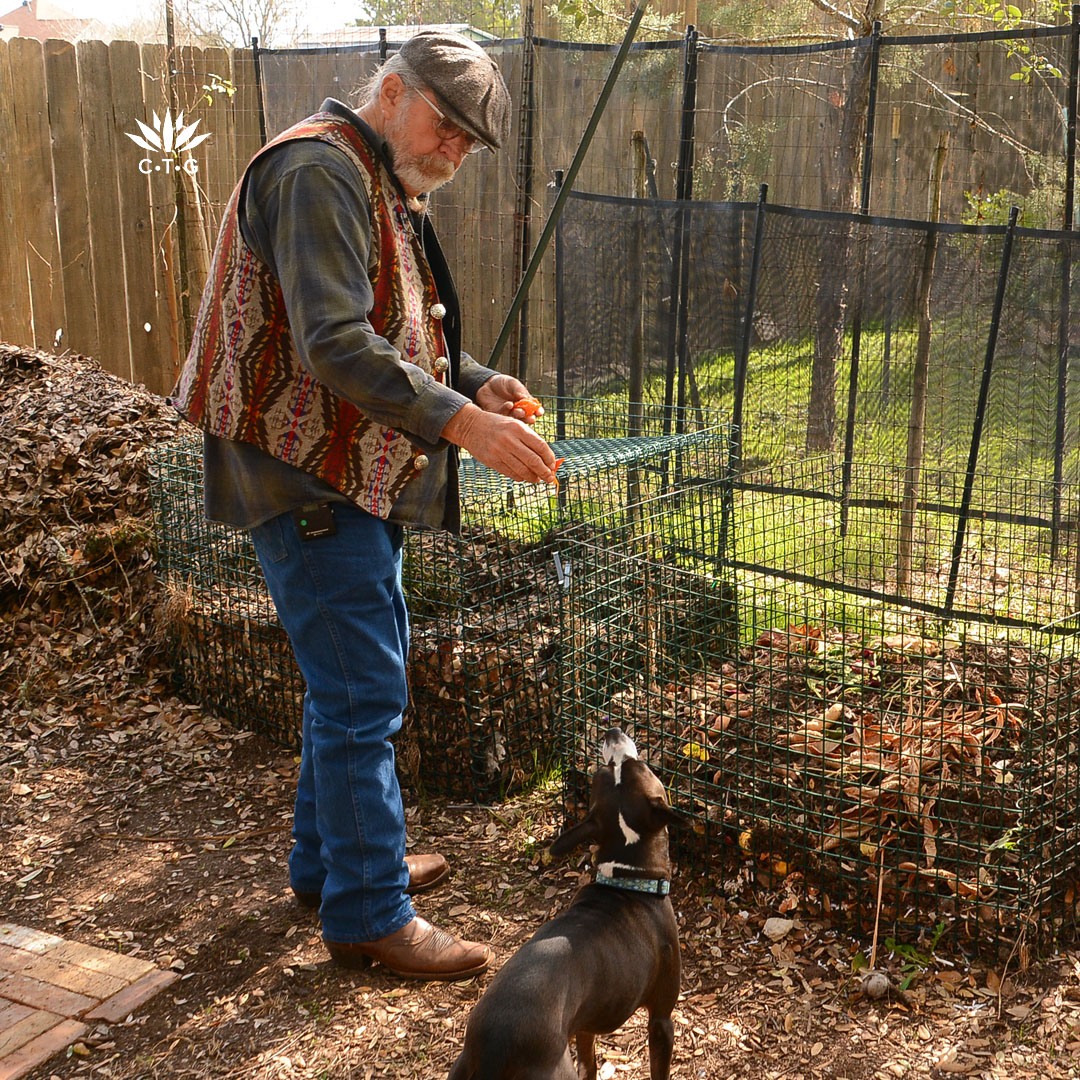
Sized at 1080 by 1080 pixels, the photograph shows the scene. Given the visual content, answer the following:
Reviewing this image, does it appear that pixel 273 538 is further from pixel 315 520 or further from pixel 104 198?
pixel 104 198

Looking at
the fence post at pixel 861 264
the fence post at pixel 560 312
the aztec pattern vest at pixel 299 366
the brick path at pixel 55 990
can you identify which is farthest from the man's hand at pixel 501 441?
the fence post at pixel 560 312

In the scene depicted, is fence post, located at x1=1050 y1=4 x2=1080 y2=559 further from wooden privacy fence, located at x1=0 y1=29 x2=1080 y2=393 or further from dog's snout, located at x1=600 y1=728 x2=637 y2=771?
dog's snout, located at x1=600 y1=728 x2=637 y2=771

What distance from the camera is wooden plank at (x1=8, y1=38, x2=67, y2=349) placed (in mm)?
6984

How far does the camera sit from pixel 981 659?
138 inches

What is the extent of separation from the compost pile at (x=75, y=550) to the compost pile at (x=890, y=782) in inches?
96.8

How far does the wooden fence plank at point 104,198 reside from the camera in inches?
283

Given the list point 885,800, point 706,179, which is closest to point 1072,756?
point 885,800

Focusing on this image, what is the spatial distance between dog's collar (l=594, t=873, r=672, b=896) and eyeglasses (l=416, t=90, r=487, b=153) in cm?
165

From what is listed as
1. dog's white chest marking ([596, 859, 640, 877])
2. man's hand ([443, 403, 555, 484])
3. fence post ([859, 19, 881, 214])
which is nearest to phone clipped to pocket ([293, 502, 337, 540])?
man's hand ([443, 403, 555, 484])

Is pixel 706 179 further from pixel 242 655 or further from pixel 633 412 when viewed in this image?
pixel 242 655

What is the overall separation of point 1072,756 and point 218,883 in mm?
2405

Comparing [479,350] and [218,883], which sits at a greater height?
[479,350]

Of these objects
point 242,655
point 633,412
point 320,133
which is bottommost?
point 242,655

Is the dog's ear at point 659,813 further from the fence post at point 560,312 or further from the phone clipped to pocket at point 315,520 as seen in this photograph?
the fence post at point 560,312
